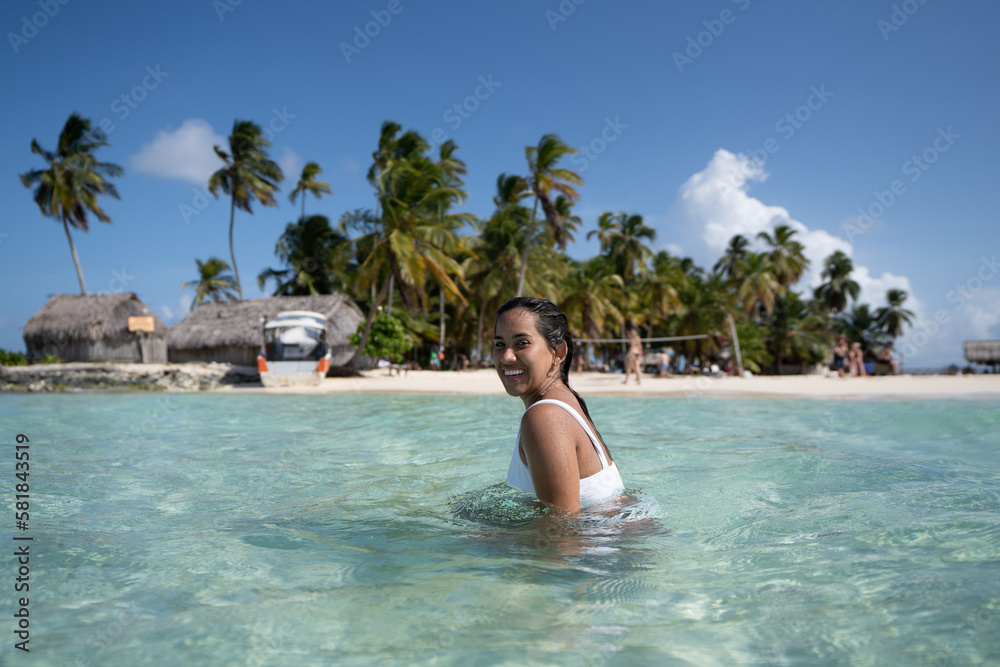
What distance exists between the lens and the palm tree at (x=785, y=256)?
45.8 m

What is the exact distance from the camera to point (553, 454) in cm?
236

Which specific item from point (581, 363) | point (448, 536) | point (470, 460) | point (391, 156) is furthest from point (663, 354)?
point (448, 536)

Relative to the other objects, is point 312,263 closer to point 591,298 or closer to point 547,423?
point 591,298

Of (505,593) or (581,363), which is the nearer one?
(505,593)

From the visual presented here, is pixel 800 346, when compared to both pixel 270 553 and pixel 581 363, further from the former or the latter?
pixel 270 553

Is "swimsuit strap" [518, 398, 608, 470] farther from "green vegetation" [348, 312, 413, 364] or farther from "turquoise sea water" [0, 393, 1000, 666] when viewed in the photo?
"green vegetation" [348, 312, 413, 364]

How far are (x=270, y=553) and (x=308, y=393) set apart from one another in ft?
45.9

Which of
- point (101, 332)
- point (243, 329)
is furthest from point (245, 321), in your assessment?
point (101, 332)

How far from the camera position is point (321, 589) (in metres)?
2.23

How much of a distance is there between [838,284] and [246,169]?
4868 cm

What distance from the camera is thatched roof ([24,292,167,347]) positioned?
24.7m

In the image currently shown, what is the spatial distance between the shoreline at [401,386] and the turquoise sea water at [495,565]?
9.65 metres

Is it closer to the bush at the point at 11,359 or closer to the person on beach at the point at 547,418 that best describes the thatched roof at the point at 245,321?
the bush at the point at 11,359

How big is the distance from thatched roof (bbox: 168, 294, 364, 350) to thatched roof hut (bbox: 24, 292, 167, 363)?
44.7 inches
